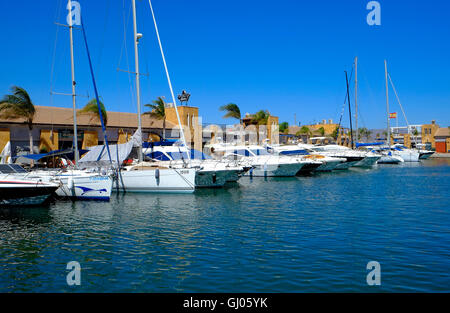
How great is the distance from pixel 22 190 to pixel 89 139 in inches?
823

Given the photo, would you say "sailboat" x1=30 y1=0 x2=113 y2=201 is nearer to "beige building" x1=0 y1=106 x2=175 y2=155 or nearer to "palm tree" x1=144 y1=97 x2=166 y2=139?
"beige building" x1=0 y1=106 x2=175 y2=155

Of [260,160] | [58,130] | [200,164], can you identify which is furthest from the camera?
[58,130]

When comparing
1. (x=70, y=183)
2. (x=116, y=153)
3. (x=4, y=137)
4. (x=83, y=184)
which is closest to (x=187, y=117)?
(x=4, y=137)

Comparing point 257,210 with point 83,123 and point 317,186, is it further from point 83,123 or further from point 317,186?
point 83,123

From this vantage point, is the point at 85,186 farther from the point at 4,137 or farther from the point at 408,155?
the point at 408,155

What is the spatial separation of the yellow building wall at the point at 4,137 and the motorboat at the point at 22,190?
15085 mm

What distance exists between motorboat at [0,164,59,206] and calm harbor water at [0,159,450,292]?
24.4 inches

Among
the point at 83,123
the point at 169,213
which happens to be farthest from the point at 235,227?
the point at 83,123

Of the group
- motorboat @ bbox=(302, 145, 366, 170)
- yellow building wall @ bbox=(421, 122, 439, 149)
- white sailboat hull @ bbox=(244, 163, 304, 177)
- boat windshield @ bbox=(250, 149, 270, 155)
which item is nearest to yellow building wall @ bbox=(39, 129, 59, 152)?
boat windshield @ bbox=(250, 149, 270, 155)

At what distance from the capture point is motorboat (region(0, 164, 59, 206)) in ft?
62.1

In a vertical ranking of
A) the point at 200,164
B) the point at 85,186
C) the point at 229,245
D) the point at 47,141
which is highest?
the point at 47,141

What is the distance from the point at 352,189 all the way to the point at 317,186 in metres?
2.82

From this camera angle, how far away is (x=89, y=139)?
3931 centimetres

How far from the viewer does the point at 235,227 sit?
1477 cm
